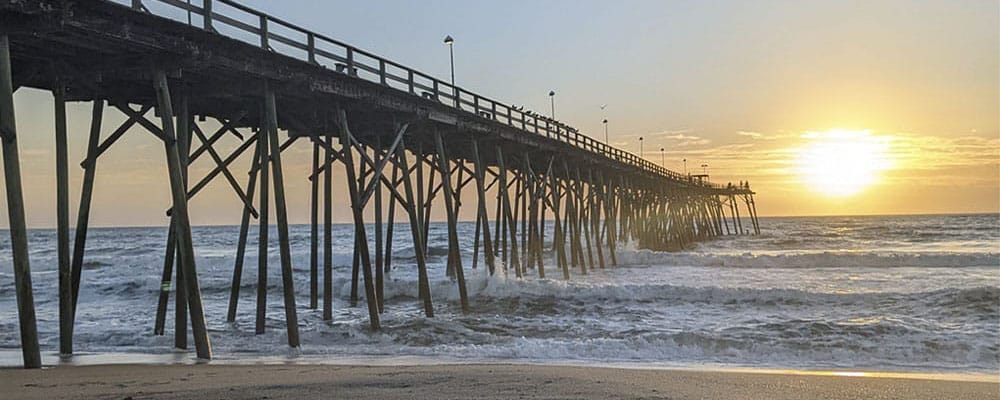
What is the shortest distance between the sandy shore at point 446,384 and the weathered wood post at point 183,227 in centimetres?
94

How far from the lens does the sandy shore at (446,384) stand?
21.4ft

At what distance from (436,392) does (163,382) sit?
2732mm

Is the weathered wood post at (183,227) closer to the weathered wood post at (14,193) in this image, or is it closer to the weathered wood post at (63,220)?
the weathered wood post at (63,220)

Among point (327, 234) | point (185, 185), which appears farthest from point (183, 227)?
point (327, 234)

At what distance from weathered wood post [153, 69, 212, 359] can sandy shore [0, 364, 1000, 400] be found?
37.1 inches

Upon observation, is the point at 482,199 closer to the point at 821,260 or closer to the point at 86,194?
the point at 86,194

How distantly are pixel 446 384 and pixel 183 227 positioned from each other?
4.52m

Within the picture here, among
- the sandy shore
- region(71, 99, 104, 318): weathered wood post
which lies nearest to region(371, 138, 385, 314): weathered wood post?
region(71, 99, 104, 318): weathered wood post

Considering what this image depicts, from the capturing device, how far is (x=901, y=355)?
1162 centimetres

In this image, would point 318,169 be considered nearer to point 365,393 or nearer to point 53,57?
point 53,57

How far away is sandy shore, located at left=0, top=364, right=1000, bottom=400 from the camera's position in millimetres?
6523

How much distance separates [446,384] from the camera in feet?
23.0

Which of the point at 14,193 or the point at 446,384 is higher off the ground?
the point at 14,193

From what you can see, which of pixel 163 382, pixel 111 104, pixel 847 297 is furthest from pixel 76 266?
pixel 847 297
